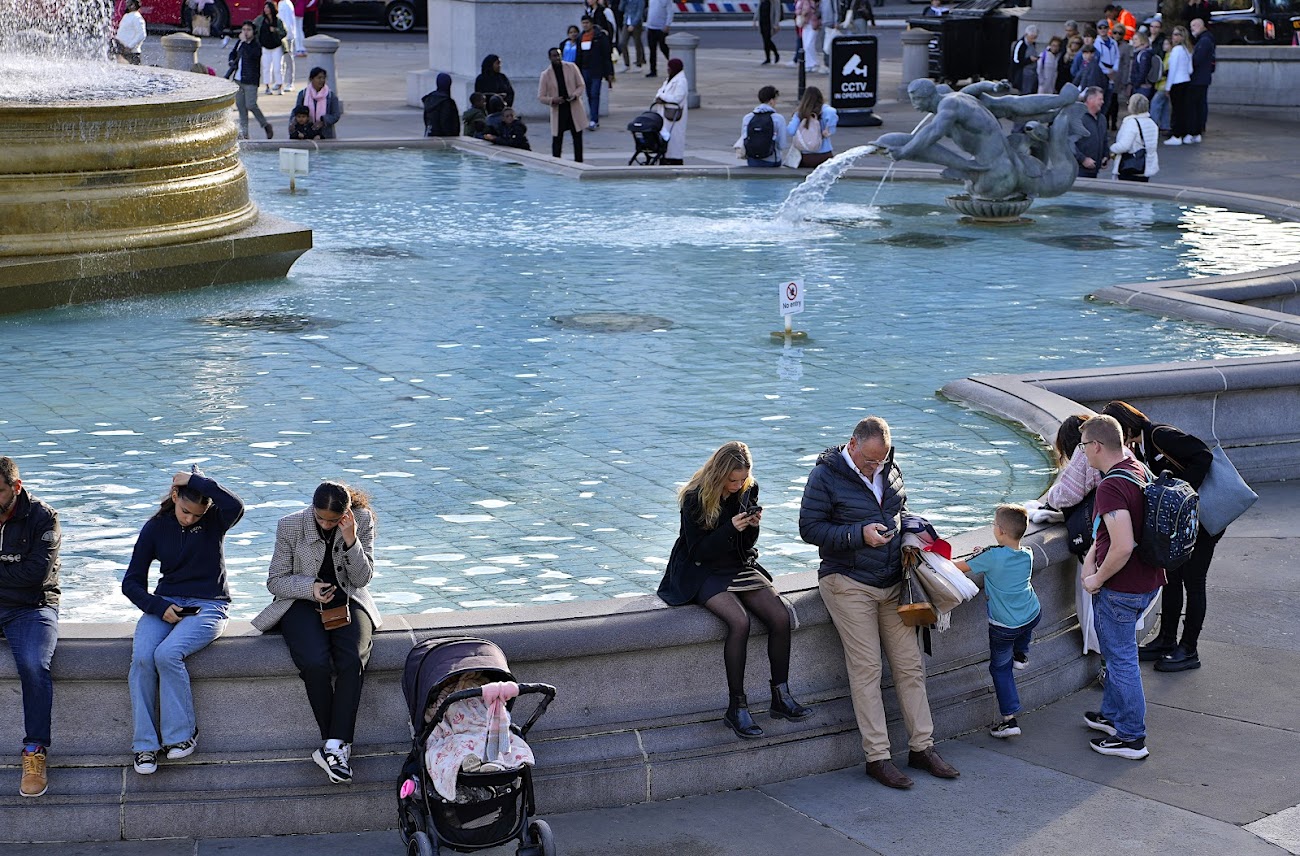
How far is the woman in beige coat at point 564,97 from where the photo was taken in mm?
24031

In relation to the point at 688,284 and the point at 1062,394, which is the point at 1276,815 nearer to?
the point at 1062,394

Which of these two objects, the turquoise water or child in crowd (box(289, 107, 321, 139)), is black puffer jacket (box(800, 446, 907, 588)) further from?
child in crowd (box(289, 107, 321, 139))

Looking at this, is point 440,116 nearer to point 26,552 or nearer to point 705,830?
A: point 26,552

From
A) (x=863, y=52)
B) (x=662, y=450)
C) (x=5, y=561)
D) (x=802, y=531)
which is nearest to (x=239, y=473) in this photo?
(x=662, y=450)

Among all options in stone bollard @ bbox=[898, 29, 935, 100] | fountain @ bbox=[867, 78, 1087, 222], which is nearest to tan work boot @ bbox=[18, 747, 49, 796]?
fountain @ bbox=[867, 78, 1087, 222]

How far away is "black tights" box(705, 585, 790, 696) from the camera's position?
7.32m

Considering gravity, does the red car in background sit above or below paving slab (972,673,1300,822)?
above

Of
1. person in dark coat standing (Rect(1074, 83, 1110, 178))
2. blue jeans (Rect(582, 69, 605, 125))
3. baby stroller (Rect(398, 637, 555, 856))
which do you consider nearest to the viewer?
baby stroller (Rect(398, 637, 555, 856))

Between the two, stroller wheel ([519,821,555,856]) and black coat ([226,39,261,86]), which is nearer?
stroller wheel ([519,821,555,856])

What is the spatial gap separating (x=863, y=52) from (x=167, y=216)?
17.4 m

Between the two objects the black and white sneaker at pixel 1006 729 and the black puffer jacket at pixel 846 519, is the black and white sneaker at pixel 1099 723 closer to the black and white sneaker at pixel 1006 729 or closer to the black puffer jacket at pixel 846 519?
the black and white sneaker at pixel 1006 729

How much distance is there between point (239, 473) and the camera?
10.2 metres

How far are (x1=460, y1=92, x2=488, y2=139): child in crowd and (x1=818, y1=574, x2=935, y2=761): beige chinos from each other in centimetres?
1868

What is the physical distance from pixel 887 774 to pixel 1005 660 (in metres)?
0.87
